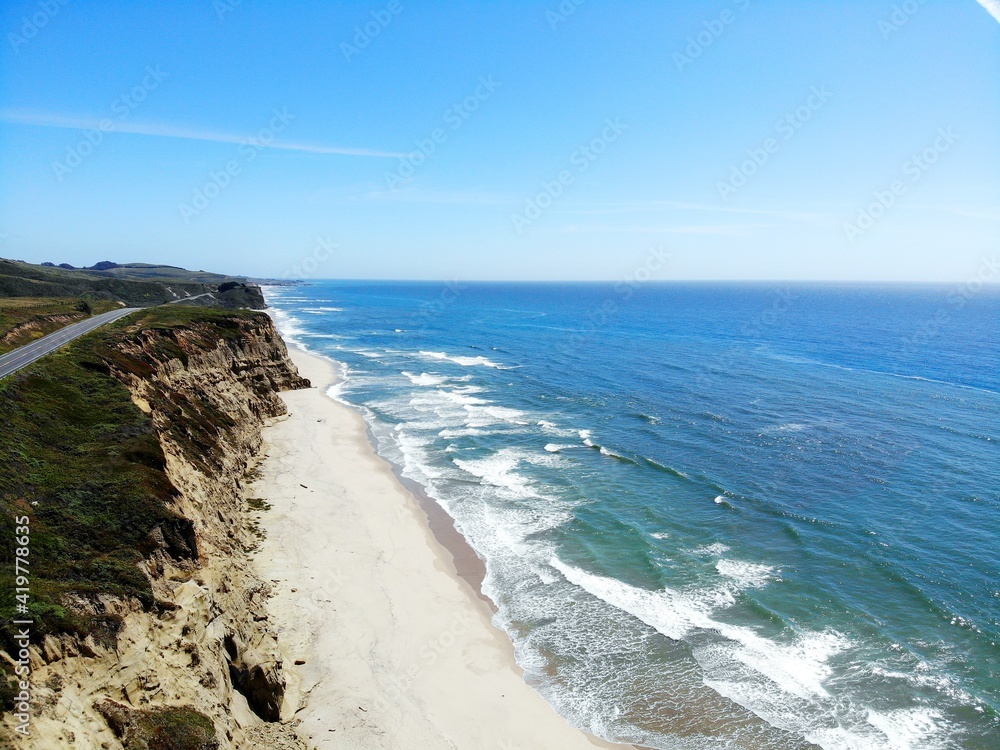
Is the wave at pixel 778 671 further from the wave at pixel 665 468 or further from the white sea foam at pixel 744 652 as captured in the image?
the wave at pixel 665 468

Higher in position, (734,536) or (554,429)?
(554,429)

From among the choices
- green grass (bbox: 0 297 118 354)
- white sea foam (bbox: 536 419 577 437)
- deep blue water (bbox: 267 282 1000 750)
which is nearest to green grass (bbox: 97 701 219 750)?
deep blue water (bbox: 267 282 1000 750)

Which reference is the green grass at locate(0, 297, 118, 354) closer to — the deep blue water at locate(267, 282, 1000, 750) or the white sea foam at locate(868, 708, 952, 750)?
the deep blue water at locate(267, 282, 1000, 750)

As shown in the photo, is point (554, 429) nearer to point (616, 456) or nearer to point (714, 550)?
point (616, 456)

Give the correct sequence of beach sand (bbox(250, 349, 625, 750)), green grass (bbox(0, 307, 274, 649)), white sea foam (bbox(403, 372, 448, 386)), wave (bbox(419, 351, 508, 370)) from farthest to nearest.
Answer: wave (bbox(419, 351, 508, 370)) < white sea foam (bbox(403, 372, 448, 386)) < beach sand (bbox(250, 349, 625, 750)) < green grass (bbox(0, 307, 274, 649))

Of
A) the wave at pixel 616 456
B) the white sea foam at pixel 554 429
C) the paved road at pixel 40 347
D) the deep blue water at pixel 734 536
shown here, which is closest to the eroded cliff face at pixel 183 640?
the paved road at pixel 40 347

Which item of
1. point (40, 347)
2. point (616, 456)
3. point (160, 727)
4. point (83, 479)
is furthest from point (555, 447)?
point (40, 347)
